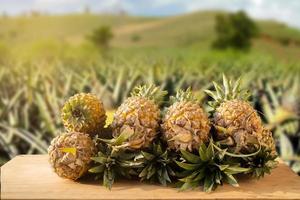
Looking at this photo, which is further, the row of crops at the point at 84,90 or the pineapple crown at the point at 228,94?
the row of crops at the point at 84,90

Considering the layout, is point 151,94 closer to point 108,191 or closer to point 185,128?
point 185,128

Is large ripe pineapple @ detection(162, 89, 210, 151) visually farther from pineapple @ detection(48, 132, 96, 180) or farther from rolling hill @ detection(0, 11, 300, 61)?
rolling hill @ detection(0, 11, 300, 61)

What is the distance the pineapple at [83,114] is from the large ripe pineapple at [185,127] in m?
0.29

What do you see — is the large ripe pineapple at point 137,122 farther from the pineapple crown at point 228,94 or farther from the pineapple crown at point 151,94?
the pineapple crown at point 228,94

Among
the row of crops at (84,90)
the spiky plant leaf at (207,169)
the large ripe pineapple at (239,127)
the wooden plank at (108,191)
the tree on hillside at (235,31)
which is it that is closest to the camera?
the wooden plank at (108,191)

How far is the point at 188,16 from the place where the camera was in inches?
2352

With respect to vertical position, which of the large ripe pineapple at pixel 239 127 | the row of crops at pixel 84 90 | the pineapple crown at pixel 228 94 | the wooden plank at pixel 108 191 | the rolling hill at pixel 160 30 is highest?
the pineapple crown at pixel 228 94

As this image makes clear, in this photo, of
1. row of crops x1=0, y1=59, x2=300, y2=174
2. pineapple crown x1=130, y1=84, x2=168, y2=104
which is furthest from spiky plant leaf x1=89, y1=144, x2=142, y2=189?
row of crops x1=0, y1=59, x2=300, y2=174

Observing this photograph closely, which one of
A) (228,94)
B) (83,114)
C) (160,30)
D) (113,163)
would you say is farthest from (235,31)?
(113,163)

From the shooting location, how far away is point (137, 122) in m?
2.33

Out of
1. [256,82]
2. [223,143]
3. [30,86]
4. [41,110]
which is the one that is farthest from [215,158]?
[256,82]

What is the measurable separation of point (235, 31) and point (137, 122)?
43.4 m

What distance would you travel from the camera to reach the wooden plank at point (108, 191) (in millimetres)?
2156

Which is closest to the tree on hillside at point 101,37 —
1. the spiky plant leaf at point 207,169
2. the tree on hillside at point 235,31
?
the tree on hillside at point 235,31
